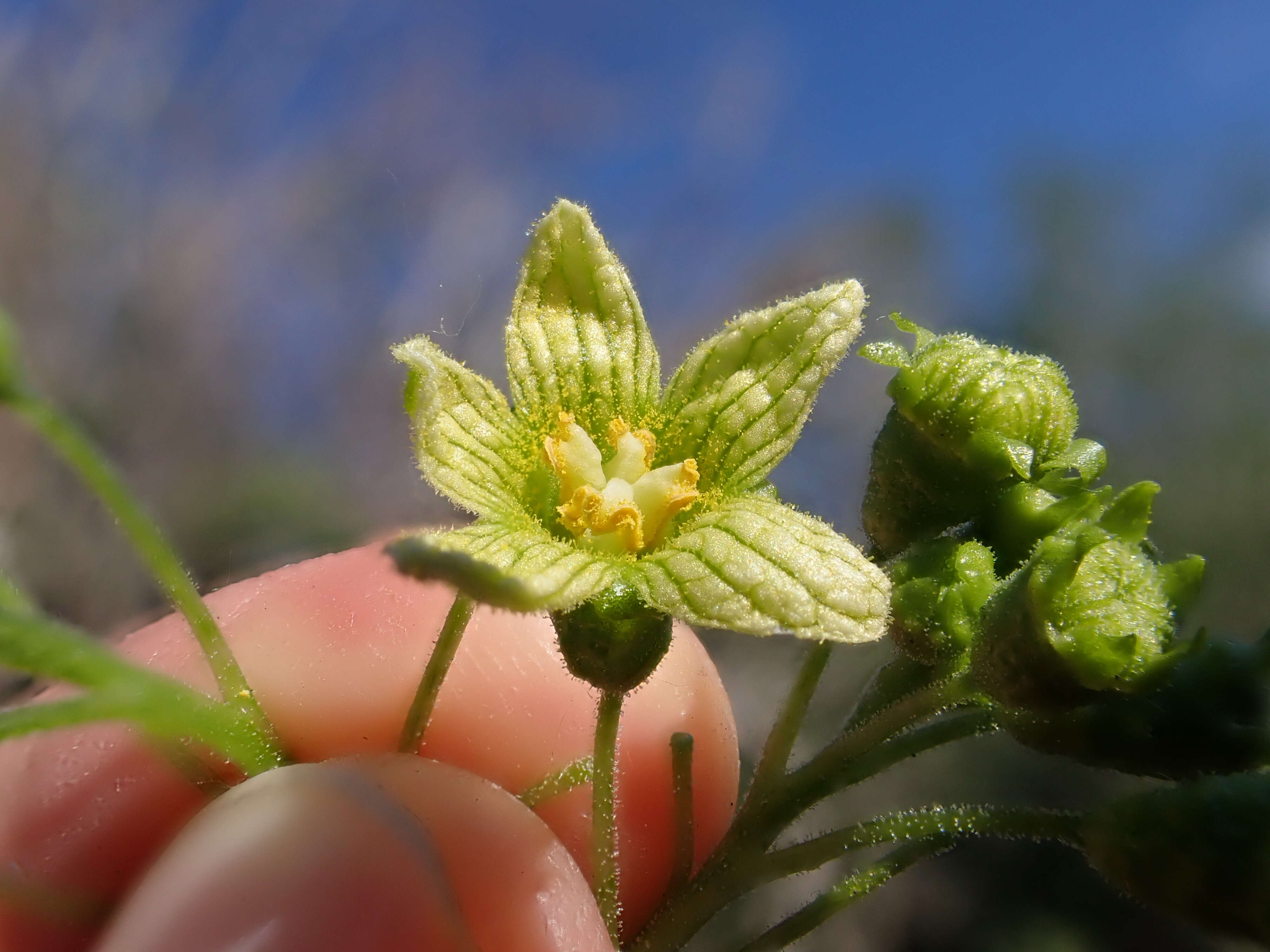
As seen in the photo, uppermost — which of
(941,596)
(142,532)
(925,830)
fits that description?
(941,596)

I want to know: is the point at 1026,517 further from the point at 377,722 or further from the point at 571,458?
the point at 377,722

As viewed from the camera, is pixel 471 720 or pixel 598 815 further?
pixel 471 720

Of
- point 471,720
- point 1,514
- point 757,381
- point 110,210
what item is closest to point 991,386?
point 757,381

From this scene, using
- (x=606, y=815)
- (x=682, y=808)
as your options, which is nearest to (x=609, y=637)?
(x=606, y=815)

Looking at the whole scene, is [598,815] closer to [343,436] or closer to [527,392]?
[527,392]

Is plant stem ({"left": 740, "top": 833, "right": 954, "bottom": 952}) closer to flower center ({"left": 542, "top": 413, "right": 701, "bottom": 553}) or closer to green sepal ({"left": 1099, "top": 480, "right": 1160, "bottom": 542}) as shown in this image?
green sepal ({"left": 1099, "top": 480, "right": 1160, "bottom": 542})

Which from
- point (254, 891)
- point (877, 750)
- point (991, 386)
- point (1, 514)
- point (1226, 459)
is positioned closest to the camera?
point (254, 891)
